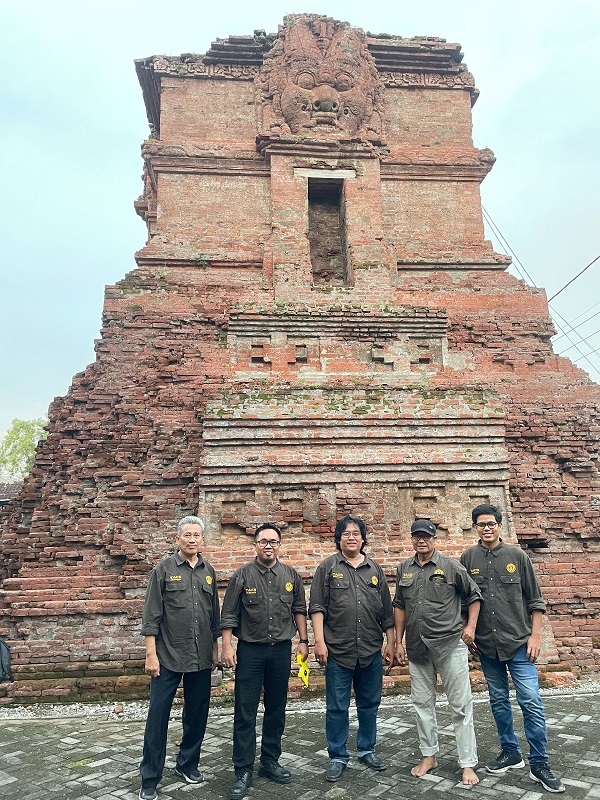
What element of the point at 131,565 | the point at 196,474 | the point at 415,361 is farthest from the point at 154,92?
the point at 131,565

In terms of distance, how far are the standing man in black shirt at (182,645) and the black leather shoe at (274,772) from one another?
428mm

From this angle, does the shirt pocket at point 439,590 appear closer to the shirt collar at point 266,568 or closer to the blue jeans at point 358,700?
the blue jeans at point 358,700

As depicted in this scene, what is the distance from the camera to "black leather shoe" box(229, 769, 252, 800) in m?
3.89

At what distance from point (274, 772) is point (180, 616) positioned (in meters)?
1.23

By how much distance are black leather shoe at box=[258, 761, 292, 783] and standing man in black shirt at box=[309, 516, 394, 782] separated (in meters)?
0.31

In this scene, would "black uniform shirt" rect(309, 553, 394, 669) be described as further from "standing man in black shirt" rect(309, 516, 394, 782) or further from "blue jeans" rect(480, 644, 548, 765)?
"blue jeans" rect(480, 644, 548, 765)

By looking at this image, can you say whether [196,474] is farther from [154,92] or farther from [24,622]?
[154,92]

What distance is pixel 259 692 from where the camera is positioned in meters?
4.41

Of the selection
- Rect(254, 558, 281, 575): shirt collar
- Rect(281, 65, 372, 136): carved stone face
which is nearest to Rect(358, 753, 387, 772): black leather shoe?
Rect(254, 558, 281, 575): shirt collar

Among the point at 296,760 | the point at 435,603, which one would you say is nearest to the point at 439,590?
the point at 435,603

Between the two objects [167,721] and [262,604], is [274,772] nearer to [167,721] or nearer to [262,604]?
[167,721]

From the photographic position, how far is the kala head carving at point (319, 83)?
1162 cm

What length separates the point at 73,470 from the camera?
26.9 ft

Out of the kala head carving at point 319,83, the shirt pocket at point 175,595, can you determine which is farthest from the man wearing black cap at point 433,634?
the kala head carving at point 319,83
